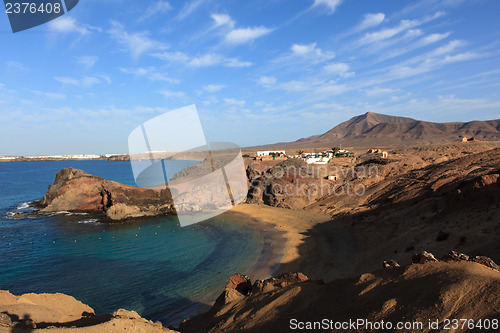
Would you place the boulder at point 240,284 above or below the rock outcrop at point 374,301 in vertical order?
below

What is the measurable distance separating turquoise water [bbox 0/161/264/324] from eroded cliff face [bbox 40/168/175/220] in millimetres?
3062

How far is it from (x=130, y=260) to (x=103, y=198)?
900 inches

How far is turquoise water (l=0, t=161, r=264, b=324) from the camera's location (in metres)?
16.3

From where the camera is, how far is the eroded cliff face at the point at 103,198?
37906mm

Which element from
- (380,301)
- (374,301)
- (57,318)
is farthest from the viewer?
(57,318)

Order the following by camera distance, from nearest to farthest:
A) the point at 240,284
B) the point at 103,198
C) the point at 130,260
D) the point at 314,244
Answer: the point at 240,284 → the point at 130,260 → the point at 314,244 → the point at 103,198

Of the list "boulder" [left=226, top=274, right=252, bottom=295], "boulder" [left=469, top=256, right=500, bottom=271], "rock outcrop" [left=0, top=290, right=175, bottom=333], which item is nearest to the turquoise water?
"boulder" [left=226, top=274, right=252, bottom=295]

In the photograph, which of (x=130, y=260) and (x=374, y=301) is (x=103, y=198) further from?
(x=374, y=301)

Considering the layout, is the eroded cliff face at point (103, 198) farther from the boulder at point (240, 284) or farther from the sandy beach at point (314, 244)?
the boulder at point (240, 284)

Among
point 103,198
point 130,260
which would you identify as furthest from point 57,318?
point 103,198

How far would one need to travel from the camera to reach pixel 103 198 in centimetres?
4122

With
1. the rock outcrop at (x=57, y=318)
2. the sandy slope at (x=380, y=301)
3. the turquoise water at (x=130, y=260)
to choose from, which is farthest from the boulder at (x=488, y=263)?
the turquoise water at (x=130, y=260)

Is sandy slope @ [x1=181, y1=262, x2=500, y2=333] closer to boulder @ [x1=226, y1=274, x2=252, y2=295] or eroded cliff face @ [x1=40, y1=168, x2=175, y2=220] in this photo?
boulder @ [x1=226, y1=274, x2=252, y2=295]

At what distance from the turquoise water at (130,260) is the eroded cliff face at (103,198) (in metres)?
3.06
